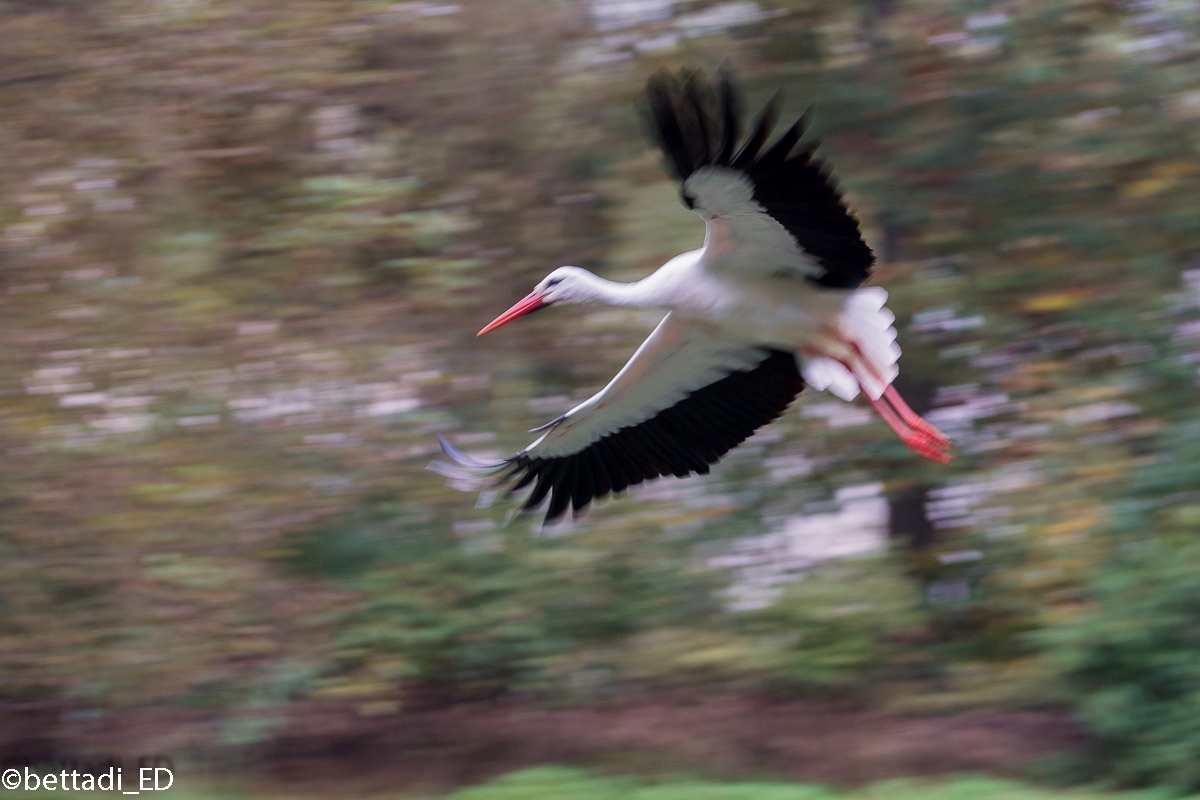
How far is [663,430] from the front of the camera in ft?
18.8

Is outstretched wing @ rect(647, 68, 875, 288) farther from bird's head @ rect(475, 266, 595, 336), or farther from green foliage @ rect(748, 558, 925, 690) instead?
green foliage @ rect(748, 558, 925, 690)

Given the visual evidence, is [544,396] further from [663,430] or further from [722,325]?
[722,325]

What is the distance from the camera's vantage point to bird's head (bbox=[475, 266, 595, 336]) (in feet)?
17.1

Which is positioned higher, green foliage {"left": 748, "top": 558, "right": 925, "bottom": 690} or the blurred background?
the blurred background

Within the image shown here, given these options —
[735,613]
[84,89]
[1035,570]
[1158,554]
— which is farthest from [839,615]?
[84,89]

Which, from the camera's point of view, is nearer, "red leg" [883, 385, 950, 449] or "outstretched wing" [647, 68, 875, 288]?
"outstretched wing" [647, 68, 875, 288]

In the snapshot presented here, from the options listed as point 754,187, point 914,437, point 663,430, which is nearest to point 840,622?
point 914,437

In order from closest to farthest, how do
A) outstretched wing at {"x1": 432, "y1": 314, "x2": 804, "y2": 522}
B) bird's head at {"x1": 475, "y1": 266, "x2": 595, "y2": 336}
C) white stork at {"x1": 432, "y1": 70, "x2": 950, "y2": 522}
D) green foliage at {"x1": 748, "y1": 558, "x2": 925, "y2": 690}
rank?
white stork at {"x1": 432, "y1": 70, "x2": 950, "y2": 522}, bird's head at {"x1": 475, "y1": 266, "x2": 595, "y2": 336}, outstretched wing at {"x1": 432, "y1": 314, "x2": 804, "y2": 522}, green foliage at {"x1": 748, "y1": 558, "x2": 925, "y2": 690}

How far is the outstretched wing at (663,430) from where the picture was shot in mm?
5652

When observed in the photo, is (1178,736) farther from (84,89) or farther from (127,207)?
(84,89)

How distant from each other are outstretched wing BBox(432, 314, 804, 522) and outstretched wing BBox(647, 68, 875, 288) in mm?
841

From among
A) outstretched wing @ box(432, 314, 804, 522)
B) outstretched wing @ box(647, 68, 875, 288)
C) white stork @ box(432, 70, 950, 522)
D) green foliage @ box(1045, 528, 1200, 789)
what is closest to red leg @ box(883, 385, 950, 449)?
white stork @ box(432, 70, 950, 522)

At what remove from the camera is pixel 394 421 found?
6.71 metres

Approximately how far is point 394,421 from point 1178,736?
153 inches
